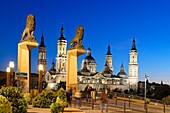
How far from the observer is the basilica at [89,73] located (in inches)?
4936

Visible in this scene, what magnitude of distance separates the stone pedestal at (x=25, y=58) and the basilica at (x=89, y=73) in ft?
310

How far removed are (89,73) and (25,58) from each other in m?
111

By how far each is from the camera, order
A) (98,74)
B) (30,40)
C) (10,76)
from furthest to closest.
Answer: (98,74)
(30,40)
(10,76)

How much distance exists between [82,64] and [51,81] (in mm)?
20275

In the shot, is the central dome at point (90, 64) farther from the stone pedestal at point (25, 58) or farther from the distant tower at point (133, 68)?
the stone pedestal at point (25, 58)

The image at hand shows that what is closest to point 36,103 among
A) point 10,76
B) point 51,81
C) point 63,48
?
point 10,76

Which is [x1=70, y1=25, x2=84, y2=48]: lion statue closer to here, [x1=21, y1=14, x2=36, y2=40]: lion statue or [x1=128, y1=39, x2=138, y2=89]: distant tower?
[x1=21, y1=14, x2=36, y2=40]: lion statue

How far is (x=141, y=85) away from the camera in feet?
497

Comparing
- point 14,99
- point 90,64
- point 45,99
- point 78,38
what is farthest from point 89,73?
point 14,99

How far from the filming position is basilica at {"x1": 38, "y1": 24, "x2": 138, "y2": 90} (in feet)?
411

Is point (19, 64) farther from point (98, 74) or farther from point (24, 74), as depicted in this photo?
point (98, 74)

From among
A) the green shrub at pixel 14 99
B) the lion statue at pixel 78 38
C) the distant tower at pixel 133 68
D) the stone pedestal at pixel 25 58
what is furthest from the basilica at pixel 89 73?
the green shrub at pixel 14 99

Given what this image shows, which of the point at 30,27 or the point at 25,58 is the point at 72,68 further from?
the point at 30,27

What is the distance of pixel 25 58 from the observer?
21.8 metres
